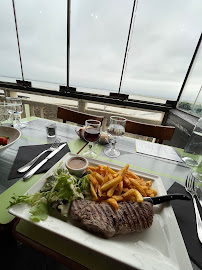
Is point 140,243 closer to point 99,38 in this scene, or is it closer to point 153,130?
point 153,130

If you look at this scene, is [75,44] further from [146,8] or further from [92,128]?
[92,128]

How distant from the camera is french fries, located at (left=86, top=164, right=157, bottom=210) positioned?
0.58 metres

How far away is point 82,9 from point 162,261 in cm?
434

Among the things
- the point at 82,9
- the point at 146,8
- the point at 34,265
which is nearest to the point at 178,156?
the point at 34,265

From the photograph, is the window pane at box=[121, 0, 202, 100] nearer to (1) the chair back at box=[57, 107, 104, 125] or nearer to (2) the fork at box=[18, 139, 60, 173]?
(1) the chair back at box=[57, 107, 104, 125]

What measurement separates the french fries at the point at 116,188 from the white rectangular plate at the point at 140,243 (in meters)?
0.12

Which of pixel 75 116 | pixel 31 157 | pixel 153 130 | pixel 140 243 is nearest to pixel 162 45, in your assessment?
pixel 153 130

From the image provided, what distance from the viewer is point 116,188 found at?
634 millimetres

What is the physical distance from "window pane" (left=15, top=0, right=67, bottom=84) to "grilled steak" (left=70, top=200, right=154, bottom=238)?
11.3ft

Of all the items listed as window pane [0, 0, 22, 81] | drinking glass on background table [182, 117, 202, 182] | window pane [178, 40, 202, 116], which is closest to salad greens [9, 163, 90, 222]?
drinking glass on background table [182, 117, 202, 182]

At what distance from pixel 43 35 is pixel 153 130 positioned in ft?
14.1

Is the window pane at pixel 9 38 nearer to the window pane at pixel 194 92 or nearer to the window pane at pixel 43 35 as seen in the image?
the window pane at pixel 43 35

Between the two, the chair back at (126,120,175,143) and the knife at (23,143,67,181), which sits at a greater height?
the chair back at (126,120,175,143)

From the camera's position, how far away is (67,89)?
331cm
